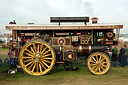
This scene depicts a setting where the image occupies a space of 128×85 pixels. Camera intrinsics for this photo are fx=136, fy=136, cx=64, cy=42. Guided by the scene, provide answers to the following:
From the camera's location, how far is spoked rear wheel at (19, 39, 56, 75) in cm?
678

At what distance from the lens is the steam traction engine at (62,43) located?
22.4ft

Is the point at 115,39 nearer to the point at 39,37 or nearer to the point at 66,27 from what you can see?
the point at 66,27

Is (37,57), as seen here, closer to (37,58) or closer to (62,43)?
(37,58)

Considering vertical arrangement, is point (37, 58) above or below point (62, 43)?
below

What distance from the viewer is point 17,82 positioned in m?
5.80

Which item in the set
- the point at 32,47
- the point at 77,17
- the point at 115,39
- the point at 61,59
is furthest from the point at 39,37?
the point at 115,39

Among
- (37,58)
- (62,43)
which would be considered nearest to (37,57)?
(37,58)

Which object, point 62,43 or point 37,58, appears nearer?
point 37,58

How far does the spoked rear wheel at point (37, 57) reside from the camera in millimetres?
6781

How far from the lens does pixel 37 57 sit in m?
6.82

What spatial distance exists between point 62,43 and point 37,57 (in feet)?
4.84

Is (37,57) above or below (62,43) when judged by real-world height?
below

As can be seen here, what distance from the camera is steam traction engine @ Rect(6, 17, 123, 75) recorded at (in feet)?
22.4

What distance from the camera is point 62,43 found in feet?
23.5
